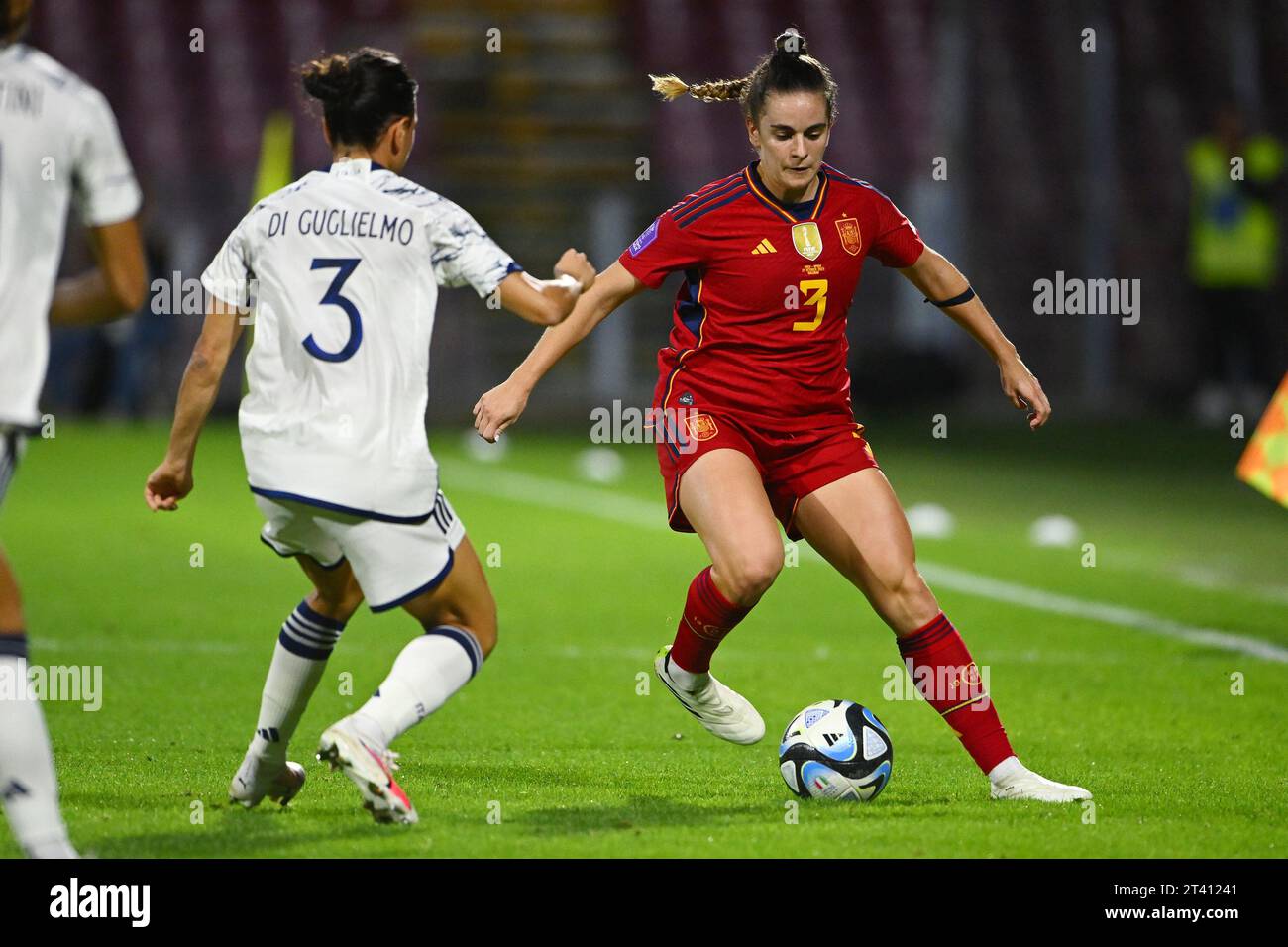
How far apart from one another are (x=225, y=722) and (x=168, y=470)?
2.03 m

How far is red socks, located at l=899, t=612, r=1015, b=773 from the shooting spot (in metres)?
5.50

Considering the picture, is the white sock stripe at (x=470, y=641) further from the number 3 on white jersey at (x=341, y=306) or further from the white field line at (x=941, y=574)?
the white field line at (x=941, y=574)

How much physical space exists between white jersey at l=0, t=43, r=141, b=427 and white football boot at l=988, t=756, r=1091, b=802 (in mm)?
2739

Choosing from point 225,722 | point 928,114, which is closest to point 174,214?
point 928,114

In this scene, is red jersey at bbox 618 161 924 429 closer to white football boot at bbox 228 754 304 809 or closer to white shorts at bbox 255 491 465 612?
white shorts at bbox 255 491 465 612

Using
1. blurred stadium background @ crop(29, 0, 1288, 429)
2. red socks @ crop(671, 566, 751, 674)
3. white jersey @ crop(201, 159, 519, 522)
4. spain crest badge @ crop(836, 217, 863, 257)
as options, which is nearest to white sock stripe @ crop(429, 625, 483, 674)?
white jersey @ crop(201, 159, 519, 522)

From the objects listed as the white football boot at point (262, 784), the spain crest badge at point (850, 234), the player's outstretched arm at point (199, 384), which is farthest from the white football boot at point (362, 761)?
the spain crest badge at point (850, 234)

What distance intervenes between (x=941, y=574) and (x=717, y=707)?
4778 mm

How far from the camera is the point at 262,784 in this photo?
520 centimetres

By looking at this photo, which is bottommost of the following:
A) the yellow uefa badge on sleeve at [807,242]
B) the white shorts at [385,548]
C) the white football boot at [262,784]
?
the white football boot at [262,784]

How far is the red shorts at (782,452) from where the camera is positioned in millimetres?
5758

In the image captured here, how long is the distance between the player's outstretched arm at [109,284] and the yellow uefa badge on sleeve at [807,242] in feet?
6.81
